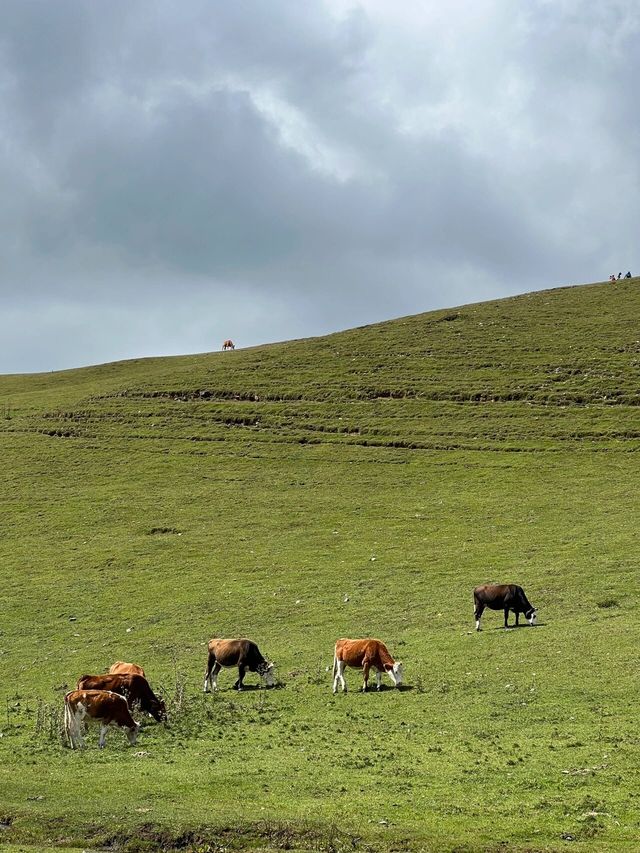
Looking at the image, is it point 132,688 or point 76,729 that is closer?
point 76,729

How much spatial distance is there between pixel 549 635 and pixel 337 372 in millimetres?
54244

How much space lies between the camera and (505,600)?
34.8m

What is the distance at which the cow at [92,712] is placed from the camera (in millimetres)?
22031

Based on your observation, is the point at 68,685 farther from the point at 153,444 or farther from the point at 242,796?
the point at 153,444

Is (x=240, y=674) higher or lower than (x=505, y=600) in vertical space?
lower

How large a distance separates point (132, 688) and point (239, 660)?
5368mm

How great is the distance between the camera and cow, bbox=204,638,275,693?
28812mm

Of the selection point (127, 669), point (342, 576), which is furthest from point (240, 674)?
point (342, 576)

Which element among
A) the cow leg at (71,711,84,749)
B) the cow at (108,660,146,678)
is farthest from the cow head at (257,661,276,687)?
the cow leg at (71,711,84,749)

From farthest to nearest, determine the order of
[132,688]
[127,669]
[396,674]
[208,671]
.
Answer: [208,671] < [127,669] < [396,674] < [132,688]

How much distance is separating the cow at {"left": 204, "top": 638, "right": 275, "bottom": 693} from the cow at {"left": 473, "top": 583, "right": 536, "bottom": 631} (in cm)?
888

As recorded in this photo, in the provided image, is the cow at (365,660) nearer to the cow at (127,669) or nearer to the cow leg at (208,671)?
the cow leg at (208,671)

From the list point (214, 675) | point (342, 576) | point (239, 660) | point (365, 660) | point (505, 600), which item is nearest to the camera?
point (365, 660)

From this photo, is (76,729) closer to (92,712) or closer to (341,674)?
(92,712)
